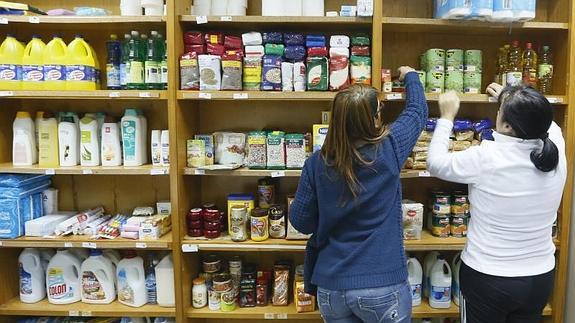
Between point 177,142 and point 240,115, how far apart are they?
54cm

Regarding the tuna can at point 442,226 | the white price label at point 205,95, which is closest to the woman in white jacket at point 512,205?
the tuna can at point 442,226

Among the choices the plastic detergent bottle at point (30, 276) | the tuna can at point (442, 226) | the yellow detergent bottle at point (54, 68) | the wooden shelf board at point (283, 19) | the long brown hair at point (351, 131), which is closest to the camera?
the long brown hair at point (351, 131)

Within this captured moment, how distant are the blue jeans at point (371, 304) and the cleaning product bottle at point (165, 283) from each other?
1.14 metres

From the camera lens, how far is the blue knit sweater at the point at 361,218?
1.77 meters

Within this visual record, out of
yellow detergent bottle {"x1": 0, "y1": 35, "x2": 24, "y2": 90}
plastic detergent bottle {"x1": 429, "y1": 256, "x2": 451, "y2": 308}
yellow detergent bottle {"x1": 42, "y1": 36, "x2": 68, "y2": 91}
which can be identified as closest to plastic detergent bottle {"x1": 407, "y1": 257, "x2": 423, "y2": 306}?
plastic detergent bottle {"x1": 429, "y1": 256, "x2": 451, "y2": 308}

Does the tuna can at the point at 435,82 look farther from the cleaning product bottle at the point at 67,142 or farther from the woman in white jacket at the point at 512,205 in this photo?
the cleaning product bottle at the point at 67,142

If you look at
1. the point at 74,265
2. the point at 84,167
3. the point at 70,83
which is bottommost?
the point at 74,265

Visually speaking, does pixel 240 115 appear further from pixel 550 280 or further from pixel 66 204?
pixel 550 280

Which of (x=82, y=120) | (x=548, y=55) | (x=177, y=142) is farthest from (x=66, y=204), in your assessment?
(x=548, y=55)

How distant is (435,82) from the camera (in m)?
2.58

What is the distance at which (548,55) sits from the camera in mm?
2680

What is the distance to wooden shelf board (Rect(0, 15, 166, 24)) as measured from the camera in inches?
97.7

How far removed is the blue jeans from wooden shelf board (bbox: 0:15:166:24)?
1671mm

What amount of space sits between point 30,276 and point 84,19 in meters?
1.53
